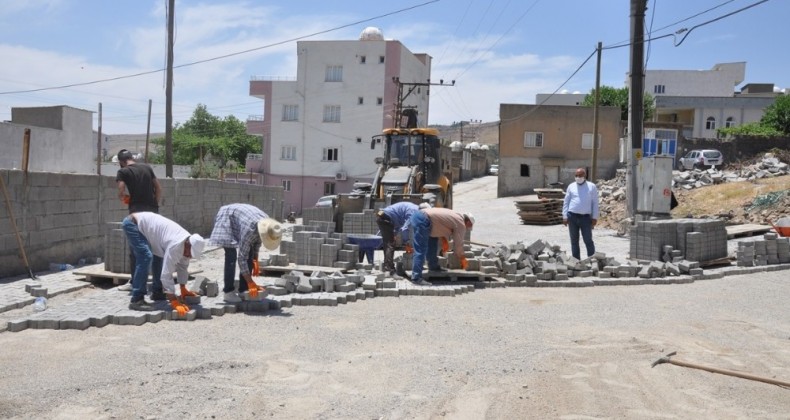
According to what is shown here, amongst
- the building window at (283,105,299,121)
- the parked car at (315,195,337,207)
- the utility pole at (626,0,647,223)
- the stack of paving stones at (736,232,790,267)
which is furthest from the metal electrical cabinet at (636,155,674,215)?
the building window at (283,105,299,121)

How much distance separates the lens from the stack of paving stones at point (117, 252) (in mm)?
8859

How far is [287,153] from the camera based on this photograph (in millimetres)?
41406

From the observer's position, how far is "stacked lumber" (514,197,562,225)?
Answer: 22.8 m

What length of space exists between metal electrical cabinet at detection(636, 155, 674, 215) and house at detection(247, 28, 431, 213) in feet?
81.4

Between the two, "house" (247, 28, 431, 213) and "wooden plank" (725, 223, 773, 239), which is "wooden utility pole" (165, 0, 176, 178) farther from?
"house" (247, 28, 431, 213)

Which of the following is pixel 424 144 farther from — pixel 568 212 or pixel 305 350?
pixel 305 350

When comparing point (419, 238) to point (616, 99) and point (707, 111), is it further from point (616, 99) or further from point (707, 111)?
point (707, 111)

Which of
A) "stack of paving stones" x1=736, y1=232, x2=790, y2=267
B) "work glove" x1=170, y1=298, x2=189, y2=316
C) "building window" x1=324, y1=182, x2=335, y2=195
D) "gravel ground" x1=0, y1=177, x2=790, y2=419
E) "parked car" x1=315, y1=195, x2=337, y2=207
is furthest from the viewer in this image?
"building window" x1=324, y1=182, x2=335, y2=195

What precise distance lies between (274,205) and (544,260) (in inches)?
A: 615

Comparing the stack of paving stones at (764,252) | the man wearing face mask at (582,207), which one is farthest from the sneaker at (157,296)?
the stack of paving stones at (764,252)

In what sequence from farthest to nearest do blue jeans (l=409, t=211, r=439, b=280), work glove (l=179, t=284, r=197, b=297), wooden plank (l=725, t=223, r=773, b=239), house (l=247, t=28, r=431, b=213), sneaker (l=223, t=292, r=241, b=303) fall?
house (l=247, t=28, r=431, b=213)
wooden plank (l=725, t=223, r=773, b=239)
blue jeans (l=409, t=211, r=439, b=280)
sneaker (l=223, t=292, r=241, b=303)
work glove (l=179, t=284, r=197, b=297)

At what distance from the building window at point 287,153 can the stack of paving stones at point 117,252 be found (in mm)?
32657

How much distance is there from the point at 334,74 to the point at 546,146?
13.5 meters

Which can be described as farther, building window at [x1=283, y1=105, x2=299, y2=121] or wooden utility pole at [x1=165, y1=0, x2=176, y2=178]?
building window at [x1=283, y1=105, x2=299, y2=121]
